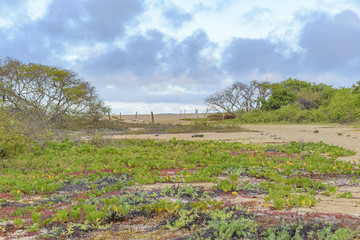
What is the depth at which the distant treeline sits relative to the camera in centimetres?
3516

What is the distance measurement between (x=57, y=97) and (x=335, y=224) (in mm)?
27887

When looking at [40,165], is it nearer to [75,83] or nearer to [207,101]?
[75,83]

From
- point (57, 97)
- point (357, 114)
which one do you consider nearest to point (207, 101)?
point (357, 114)

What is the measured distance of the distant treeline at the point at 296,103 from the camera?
35.2 m

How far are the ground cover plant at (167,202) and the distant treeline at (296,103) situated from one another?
27868mm

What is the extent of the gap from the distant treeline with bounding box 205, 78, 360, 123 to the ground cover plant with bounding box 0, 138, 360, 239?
27868 millimetres

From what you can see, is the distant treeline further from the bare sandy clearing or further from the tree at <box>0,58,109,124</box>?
the tree at <box>0,58,109,124</box>

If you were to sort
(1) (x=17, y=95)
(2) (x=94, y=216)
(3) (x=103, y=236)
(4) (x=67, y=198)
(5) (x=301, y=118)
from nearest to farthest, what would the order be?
1. (3) (x=103, y=236)
2. (2) (x=94, y=216)
3. (4) (x=67, y=198)
4. (1) (x=17, y=95)
5. (5) (x=301, y=118)

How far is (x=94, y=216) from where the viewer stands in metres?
4.31

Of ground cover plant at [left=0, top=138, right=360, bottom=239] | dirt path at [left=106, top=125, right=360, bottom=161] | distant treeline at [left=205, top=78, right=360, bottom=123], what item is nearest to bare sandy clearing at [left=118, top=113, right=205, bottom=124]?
distant treeline at [left=205, top=78, right=360, bottom=123]

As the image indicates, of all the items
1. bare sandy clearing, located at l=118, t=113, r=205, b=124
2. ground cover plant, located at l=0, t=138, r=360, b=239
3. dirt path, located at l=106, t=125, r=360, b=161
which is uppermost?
bare sandy clearing, located at l=118, t=113, r=205, b=124

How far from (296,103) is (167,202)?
3941 cm

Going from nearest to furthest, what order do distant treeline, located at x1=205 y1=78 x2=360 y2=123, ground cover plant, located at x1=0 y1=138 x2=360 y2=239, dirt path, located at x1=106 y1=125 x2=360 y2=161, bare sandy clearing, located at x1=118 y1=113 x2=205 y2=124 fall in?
ground cover plant, located at x1=0 y1=138 x2=360 y2=239 → dirt path, located at x1=106 y1=125 x2=360 y2=161 → distant treeline, located at x1=205 y1=78 x2=360 y2=123 → bare sandy clearing, located at x1=118 y1=113 x2=205 y2=124

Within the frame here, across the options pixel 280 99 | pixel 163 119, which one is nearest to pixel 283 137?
pixel 280 99
